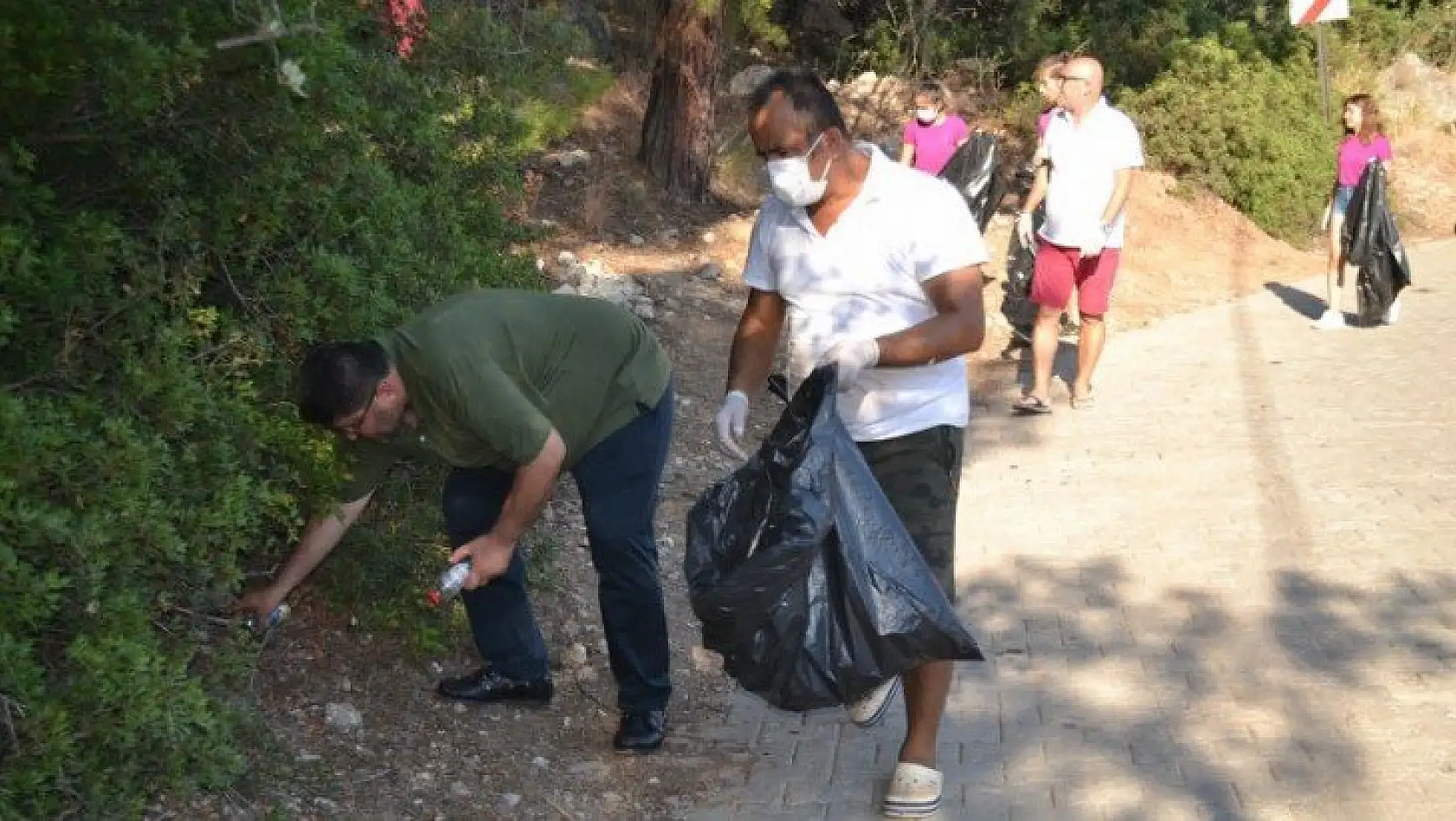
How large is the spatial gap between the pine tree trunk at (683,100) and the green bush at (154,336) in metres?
7.37

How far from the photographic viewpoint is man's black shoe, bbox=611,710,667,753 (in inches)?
203

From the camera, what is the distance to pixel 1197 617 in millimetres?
6297

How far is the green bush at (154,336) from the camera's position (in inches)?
135

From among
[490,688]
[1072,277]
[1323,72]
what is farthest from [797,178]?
[1323,72]

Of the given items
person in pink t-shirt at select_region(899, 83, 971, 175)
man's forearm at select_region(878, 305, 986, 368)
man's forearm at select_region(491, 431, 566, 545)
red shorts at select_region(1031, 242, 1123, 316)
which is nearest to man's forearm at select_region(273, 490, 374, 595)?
man's forearm at select_region(491, 431, 566, 545)

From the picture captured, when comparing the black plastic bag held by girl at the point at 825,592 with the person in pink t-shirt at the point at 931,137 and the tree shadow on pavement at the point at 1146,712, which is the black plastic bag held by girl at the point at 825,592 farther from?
the person in pink t-shirt at the point at 931,137

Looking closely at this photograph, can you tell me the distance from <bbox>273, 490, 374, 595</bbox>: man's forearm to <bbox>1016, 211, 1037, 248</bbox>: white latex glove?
618cm

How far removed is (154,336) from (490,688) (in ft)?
5.55

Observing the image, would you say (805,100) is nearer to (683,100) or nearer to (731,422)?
(731,422)

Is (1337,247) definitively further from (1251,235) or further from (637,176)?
(637,176)

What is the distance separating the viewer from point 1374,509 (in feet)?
24.7

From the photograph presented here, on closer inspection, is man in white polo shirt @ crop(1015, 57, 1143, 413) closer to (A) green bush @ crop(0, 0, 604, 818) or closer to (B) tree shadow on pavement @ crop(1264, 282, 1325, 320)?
(B) tree shadow on pavement @ crop(1264, 282, 1325, 320)

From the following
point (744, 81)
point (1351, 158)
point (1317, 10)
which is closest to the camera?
point (1351, 158)

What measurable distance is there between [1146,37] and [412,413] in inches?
564
